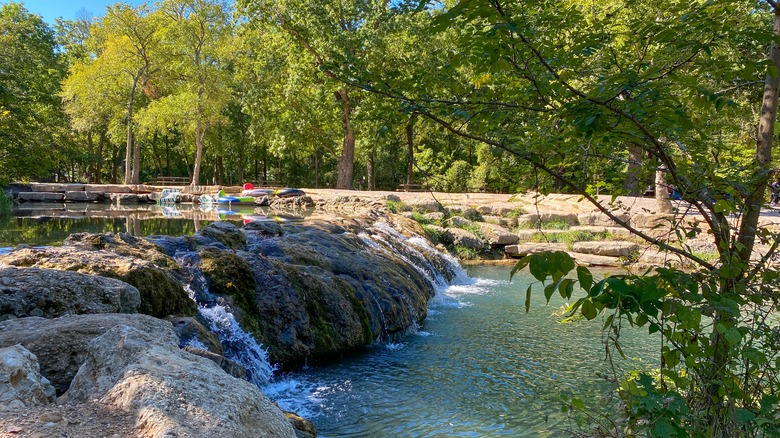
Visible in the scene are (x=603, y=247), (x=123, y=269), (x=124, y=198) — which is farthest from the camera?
(x=124, y=198)

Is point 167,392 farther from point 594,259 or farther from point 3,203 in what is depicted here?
point 3,203

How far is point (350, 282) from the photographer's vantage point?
27.8 ft

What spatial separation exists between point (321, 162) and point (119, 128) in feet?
57.1

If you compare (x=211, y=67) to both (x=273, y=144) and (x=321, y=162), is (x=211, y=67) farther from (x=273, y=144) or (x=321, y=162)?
(x=321, y=162)

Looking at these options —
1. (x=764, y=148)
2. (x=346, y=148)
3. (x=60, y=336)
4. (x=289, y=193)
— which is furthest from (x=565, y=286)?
(x=289, y=193)

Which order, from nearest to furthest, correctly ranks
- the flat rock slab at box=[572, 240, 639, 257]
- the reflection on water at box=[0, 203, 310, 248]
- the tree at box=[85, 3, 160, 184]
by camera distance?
the reflection on water at box=[0, 203, 310, 248]
the flat rock slab at box=[572, 240, 639, 257]
the tree at box=[85, 3, 160, 184]

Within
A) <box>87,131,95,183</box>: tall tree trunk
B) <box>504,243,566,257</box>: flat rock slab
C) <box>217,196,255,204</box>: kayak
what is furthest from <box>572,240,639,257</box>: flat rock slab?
<box>87,131,95,183</box>: tall tree trunk

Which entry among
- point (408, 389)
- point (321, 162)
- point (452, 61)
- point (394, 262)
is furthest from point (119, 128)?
point (452, 61)

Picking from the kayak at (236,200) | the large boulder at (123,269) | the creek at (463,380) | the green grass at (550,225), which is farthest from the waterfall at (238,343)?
the kayak at (236,200)

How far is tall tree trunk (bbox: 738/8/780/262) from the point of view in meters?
2.80

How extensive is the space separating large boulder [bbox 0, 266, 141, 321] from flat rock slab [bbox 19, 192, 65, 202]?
3166cm

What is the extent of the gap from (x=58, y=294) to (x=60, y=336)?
4.38 ft

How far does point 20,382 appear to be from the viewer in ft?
7.86

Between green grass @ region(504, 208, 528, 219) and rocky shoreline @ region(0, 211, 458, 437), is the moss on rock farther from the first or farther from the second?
green grass @ region(504, 208, 528, 219)
